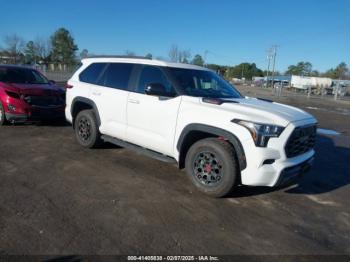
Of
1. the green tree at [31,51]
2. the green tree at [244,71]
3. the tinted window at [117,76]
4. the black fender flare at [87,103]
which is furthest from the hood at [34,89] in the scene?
the green tree at [244,71]

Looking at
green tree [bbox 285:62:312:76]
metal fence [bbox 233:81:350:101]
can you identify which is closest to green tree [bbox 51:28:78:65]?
metal fence [bbox 233:81:350:101]

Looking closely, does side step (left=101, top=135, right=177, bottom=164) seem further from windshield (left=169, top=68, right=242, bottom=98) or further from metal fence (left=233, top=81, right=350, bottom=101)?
metal fence (left=233, top=81, right=350, bottom=101)

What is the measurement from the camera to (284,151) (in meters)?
4.38

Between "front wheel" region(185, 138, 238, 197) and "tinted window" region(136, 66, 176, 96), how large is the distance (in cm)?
111

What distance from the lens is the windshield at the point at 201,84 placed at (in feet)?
17.5

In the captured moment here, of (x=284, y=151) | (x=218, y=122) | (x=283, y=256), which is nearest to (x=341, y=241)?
(x=283, y=256)

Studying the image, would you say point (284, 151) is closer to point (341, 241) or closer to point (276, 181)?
point (276, 181)

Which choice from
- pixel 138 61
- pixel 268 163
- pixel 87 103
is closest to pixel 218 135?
pixel 268 163

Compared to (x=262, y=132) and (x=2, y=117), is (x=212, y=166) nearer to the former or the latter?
(x=262, y=132)

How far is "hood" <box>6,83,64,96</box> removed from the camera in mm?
8375

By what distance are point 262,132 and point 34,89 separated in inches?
251

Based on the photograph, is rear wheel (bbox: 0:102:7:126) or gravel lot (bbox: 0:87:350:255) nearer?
gravel lot (bbox: 0:87:350:255)

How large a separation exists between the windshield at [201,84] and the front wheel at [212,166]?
0.92 m

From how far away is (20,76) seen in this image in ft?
30.7
